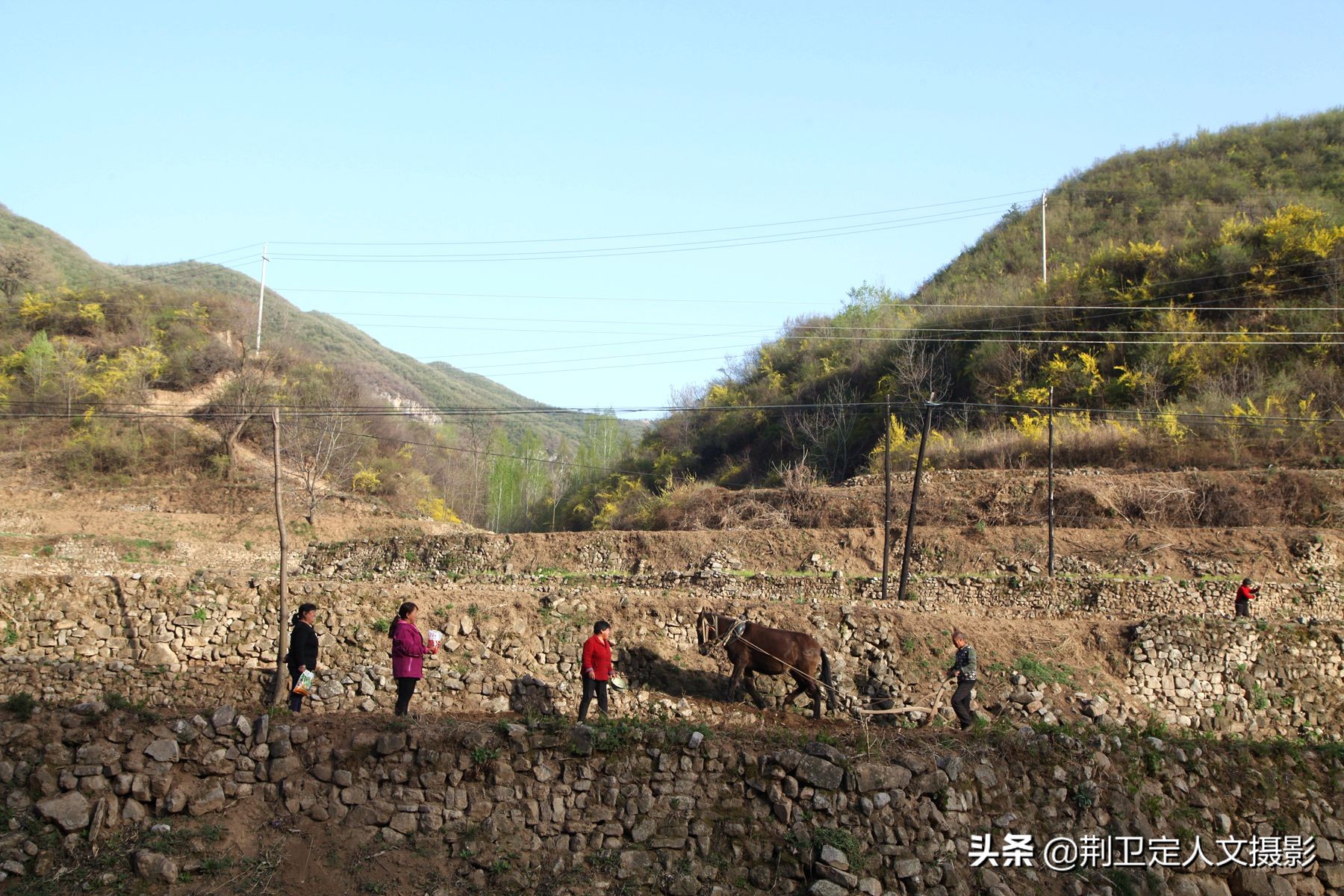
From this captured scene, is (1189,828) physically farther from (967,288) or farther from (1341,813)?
(967,288)

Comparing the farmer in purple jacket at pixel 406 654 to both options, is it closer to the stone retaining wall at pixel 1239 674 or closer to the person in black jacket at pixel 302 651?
the person in black jacket at pixel 302 651

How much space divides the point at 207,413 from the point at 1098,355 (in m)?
40.4

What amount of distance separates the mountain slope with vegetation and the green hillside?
9.71 meters

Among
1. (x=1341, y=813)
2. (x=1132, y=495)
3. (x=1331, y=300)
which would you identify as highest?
(x=1331, y=300)

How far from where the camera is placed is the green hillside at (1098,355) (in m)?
37.0

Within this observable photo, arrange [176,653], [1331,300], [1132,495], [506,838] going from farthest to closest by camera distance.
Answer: [1331,300] < [1132,495] < [176,653] < [506,838]

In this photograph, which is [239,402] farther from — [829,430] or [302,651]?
[302,651]

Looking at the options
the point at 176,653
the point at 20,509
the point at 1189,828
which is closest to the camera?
the point at 1189,828

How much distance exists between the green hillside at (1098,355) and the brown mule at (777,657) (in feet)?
49.6

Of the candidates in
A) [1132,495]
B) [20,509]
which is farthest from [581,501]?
[1132,495]

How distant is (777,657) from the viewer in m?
14.7

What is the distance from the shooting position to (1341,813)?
10906 mm

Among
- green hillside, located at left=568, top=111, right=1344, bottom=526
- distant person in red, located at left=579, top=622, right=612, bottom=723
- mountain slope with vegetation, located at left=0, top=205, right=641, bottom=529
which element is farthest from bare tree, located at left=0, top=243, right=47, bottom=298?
distant person in red, located at left=579, top=622, right=612, bottom=723

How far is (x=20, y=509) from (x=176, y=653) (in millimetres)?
21325
